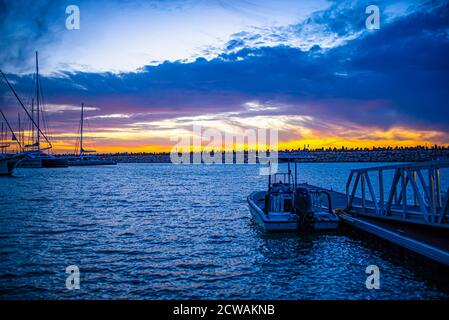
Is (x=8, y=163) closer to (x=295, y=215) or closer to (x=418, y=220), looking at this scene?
(x=295, y=215)

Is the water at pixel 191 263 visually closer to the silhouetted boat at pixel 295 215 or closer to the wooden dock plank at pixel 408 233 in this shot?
the silhouetted boat at pixel 295 215

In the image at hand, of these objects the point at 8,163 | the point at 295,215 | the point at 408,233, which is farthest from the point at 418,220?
the point at 8,163

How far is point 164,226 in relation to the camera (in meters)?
19.8

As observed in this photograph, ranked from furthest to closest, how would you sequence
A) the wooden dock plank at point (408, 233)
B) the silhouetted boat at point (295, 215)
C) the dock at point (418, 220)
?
1. the silhouetted boat at point (295, 215)
2. the dock at point (418, 220)
3. the wooden dock plank at point (408, 233)

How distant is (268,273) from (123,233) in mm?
9163

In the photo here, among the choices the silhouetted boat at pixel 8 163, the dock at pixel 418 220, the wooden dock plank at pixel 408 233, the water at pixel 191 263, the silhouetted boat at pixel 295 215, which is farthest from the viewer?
the silhouetted boat at pixel 8 163

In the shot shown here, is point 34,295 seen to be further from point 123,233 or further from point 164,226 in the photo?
point 164,226

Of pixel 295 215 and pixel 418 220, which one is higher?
pixel 418 220

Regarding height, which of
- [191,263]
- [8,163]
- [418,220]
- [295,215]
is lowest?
[191,263]

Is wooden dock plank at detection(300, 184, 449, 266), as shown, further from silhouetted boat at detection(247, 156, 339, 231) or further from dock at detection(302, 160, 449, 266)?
silhouetted boat at detection(247, 156, 339, 231)

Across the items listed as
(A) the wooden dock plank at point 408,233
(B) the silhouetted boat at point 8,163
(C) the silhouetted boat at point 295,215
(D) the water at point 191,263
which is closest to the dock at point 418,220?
(A) the wooden dock plank at point 408,233

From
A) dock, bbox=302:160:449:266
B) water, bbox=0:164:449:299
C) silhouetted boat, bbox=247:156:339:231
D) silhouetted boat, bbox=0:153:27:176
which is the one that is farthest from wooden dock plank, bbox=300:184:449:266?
silhouetted boat, bbox=0:153:27:176
